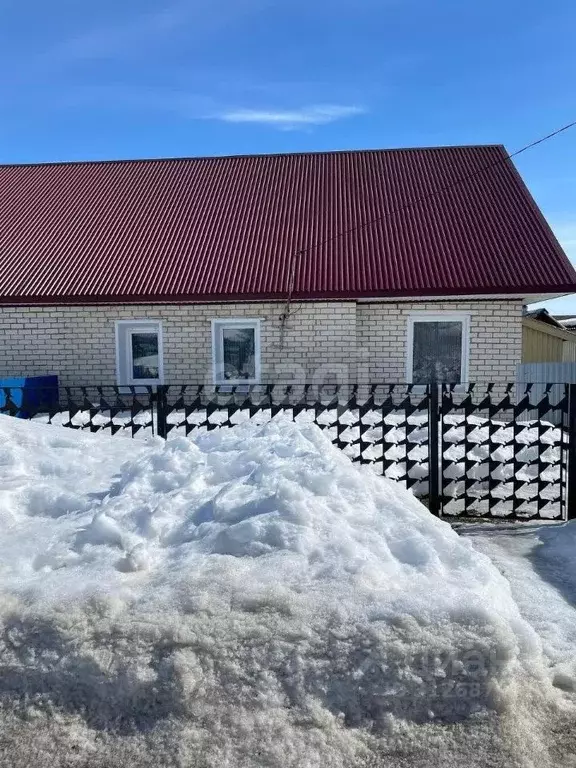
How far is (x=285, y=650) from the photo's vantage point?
251 cm

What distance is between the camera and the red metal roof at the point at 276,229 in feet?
35.0

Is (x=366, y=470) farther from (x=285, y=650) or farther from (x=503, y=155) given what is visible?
(x=503, y=155)

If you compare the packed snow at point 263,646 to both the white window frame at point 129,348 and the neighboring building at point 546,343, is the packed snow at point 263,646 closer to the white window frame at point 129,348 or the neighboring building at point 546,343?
the white window frame at point 129,348

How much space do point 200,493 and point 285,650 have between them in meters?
1.45

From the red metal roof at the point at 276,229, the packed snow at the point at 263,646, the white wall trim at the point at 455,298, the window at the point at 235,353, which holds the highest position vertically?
the red metal roof at the point at 276,229

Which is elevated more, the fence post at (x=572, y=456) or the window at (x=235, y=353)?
the window at (x=235, y=353)

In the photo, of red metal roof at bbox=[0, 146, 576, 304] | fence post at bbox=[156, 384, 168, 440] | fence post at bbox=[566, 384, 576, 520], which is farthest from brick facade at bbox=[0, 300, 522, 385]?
fence post at bbox=[566, 384, 576, 520]

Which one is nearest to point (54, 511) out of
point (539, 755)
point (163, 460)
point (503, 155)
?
point (163, 460)

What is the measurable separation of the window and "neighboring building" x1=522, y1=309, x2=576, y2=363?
5980 mm

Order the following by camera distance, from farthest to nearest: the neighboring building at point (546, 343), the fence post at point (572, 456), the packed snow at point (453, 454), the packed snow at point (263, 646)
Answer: the neighboring building at point (546, 343) → the packed snow at point (453, 454) → the fence post at point (572, 456) → the packed snow at point (263, 646)

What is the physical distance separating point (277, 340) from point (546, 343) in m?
8.16

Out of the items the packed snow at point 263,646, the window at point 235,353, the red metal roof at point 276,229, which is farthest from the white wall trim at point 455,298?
the packed snow at point 263,646

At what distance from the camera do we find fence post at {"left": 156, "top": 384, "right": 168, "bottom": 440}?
583cm

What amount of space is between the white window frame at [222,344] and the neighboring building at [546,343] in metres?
5.90
